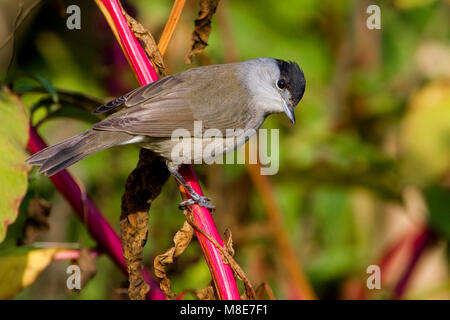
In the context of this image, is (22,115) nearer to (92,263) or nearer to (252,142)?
(92,263)

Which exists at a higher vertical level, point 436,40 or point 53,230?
point 436,40

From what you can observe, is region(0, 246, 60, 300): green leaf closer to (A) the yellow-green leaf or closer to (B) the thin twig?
(B) the thin twig

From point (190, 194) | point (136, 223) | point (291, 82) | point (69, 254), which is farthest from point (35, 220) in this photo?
point (291, 82)

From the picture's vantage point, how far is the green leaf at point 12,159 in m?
1.77

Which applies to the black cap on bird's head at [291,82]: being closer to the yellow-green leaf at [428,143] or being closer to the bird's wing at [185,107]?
the bird's wing at [185,107]

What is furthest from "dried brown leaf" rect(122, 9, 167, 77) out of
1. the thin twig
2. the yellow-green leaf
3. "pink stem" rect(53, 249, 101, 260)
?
the yellow-green leaf

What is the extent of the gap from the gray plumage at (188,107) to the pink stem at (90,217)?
67 mm

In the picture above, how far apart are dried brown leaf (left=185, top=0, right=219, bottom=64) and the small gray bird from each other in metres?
0.18

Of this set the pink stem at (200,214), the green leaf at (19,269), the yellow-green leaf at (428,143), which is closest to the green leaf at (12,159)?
the green leaf at (19,269)

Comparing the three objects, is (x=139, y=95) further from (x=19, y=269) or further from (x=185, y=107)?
(x=19, y=269)

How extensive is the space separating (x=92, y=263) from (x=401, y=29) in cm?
276

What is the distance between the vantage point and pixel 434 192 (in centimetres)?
296
